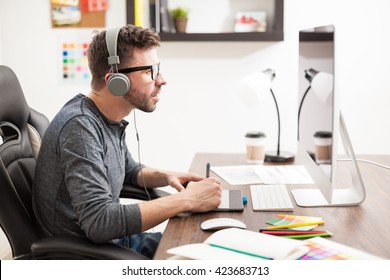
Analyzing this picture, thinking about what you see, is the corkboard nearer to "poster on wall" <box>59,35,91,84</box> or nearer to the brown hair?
"poster on wall" <box>59,35,91,84</box>

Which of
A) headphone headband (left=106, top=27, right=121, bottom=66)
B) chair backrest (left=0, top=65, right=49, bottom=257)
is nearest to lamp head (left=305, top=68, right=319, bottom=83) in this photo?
headphone headband (left=106, top=27, right=121, bottom=66)

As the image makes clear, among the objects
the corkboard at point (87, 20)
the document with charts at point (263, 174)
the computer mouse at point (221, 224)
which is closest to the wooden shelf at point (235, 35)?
the corkboard at point (87, 20)

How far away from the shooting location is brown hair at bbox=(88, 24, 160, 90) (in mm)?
1572

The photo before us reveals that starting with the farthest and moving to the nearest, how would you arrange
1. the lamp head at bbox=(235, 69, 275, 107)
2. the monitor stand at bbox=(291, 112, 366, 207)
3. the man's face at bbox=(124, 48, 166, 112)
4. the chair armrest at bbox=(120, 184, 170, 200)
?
the lamp head at bbox=(235, 69, 275, 107)
the chair armrest at bbox=(120, 184, 170, 200)
the man's face at bbox=(124, 48, 166, 112)
the monitor stand at bbox=(291, 112, 366, 207)

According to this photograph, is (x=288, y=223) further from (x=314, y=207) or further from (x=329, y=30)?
(x=329, y=30)

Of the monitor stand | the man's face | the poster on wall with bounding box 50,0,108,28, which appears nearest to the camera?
the monitor stand

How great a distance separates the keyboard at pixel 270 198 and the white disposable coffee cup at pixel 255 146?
424 mm

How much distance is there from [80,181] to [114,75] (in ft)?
1.11

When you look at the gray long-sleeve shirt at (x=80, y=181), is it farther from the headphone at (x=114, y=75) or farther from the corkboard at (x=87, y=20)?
the corkboard at (x=87, y=20)

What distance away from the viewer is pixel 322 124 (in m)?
1.44

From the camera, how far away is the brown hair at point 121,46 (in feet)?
5.16

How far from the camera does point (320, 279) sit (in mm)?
1007

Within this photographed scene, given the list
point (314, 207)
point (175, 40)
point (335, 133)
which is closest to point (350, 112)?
point (175, 40)

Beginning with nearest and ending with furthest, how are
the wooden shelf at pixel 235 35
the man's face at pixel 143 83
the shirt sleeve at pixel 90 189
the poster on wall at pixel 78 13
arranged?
the shirt sleeve at pixel 90 189 → the man's face at pixel 143 83 → the wooden shelf at pixel 235 35 → the poster on wall at pixel 78 13
